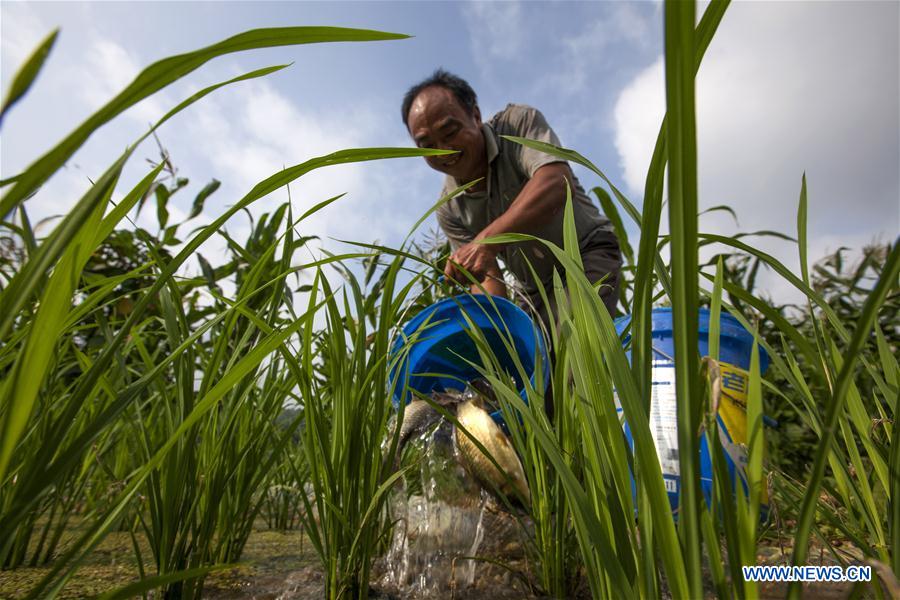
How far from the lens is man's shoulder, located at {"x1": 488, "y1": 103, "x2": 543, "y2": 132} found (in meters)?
2.09

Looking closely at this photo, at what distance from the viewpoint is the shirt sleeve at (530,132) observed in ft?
6.19

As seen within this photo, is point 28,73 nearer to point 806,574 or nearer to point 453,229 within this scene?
point 806,574

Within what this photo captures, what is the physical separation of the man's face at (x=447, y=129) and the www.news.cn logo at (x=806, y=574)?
180 cm

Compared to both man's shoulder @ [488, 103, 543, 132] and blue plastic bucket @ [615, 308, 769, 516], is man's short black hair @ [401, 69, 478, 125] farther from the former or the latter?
blue plastic bucket @ [615, 308, 769, 516]

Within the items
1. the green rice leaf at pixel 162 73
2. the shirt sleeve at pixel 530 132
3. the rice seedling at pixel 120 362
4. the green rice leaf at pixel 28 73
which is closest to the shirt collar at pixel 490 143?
the shirt sleeve at pixel 530 132

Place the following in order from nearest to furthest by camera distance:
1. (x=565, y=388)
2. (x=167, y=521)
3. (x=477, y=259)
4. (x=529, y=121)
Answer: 1. (x=167, y=521)
2. (x=565, y=388)
3. (x=477, y=259)
4. (x=529, y=121)

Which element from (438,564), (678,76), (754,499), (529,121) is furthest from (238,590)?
(529,121)

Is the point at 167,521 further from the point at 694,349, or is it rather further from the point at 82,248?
the point at 694,349

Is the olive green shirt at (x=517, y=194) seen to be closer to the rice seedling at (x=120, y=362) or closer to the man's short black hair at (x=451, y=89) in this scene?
the man's short black hair at (x=451, y=89)

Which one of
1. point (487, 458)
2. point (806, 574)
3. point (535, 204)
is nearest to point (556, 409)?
point (487, 458)

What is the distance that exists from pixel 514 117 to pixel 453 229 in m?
0.61

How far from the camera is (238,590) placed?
71 centimetres

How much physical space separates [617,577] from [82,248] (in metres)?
0.47

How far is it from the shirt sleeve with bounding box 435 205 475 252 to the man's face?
11.2 inches
